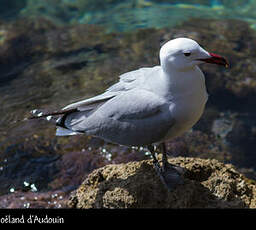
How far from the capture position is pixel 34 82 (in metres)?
7.14

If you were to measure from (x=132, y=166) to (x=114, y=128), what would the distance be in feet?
1.94

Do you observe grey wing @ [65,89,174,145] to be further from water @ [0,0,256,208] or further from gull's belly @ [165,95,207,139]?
water @ [0,0,256,208]

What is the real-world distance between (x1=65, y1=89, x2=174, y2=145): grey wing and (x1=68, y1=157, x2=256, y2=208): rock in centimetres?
42

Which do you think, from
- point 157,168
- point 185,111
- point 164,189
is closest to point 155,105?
point 185,111

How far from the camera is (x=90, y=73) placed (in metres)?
7.22

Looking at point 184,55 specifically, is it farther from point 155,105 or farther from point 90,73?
point 90,73

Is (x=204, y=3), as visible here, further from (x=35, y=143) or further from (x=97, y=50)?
(x=35, y=143)

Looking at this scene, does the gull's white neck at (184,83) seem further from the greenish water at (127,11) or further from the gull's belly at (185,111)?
the greenish water at (127,11)

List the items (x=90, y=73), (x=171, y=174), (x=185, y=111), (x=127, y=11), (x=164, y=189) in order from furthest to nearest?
(x=127, y=11), (x=90, y=73), (x=171, y=174), (x=164, y=189), (x=185, y=111)

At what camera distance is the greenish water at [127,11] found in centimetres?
942

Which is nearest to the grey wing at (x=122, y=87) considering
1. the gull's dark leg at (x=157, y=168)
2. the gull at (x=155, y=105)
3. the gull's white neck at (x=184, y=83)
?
the gull at (x=155, y=105)

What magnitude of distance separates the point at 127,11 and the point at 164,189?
7.80 meters

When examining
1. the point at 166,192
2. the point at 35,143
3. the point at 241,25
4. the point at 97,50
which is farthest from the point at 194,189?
the point at 241,25

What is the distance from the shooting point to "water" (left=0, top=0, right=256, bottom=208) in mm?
5312
